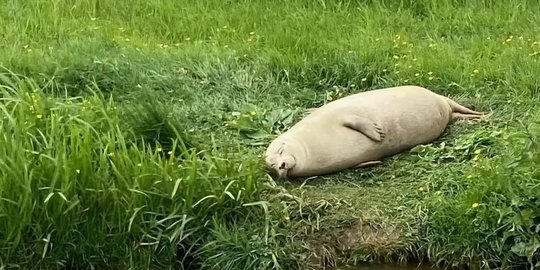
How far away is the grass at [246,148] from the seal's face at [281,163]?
93 mm

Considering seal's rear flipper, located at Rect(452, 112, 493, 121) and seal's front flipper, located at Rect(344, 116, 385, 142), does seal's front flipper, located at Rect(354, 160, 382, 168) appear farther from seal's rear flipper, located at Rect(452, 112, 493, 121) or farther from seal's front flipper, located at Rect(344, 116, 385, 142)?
seal's rear flipper, located at Rect(452, 112, 493, 121)

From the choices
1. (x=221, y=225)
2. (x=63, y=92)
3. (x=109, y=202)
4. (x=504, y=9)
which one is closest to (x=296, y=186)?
(x=221, y=225)

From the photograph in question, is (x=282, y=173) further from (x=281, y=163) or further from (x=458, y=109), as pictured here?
(x=458, y=109)

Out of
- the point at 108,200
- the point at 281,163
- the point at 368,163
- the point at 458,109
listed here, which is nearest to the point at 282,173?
the point at 281,163

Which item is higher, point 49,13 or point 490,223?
point 490,223

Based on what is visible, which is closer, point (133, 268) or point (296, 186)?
point (133, 268)

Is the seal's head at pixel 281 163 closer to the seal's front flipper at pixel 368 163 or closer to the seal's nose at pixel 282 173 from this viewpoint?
the seal's nose at pixel 282 173

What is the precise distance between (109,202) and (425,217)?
1721mm

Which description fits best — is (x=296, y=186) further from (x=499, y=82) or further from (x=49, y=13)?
(x=49, y=13)

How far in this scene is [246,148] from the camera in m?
6.50

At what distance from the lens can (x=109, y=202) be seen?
5.44 metres

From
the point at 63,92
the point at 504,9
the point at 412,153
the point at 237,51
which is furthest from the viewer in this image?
the point at 504,9

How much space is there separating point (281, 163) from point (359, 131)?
2.17 feet

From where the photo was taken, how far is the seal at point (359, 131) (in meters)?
6.17
